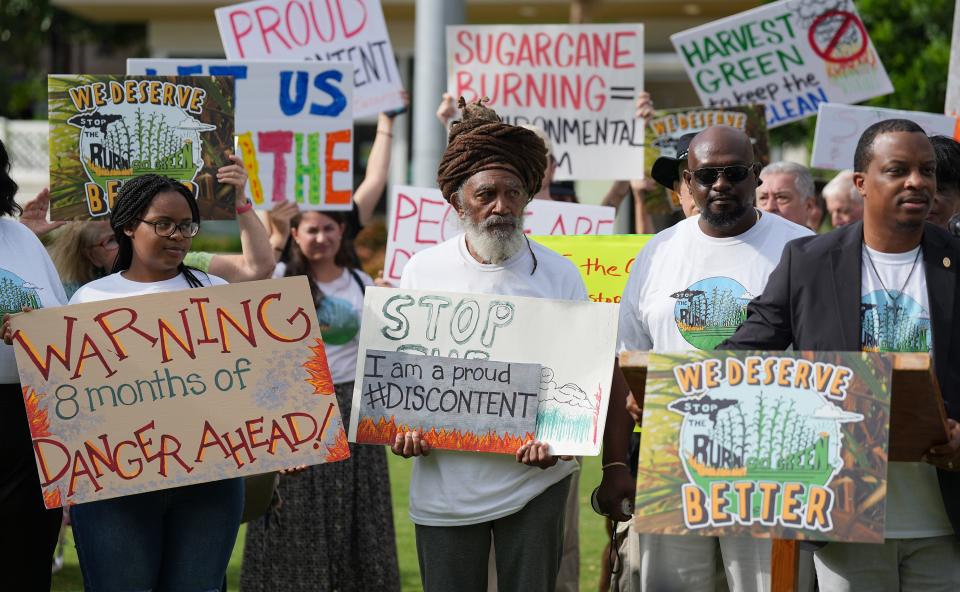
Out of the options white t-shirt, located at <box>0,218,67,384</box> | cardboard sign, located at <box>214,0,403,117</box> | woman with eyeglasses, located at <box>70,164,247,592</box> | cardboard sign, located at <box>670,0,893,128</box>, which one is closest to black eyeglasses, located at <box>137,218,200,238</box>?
woman with eyeglasses, located at <box>70,164,247,592</box>

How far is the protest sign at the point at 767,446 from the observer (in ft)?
10.7

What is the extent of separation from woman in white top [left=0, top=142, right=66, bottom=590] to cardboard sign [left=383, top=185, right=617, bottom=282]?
2094 mm

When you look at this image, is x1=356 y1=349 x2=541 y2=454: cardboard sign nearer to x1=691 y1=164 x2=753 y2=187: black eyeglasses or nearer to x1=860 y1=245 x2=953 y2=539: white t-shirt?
x1=691 y1=164 x2=753 y2=187: black eyeglasses

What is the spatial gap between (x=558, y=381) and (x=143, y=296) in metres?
1.34

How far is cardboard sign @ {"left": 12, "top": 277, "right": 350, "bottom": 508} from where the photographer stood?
13.7 ft

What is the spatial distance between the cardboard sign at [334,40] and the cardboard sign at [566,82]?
367mm

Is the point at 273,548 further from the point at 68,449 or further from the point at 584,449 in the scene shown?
the point at 584,449

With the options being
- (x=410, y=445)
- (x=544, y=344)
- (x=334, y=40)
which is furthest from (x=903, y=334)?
(x=334, y=40)

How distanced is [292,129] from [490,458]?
2.79m

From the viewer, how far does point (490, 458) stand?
13.9 feet

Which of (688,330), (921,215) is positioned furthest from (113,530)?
(921,215)

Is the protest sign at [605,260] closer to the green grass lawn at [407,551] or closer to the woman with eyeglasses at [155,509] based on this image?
the woman with eyeglasses at [155,509]

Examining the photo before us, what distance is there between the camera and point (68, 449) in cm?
419

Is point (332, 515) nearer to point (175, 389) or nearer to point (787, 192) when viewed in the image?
point (175, 389)
